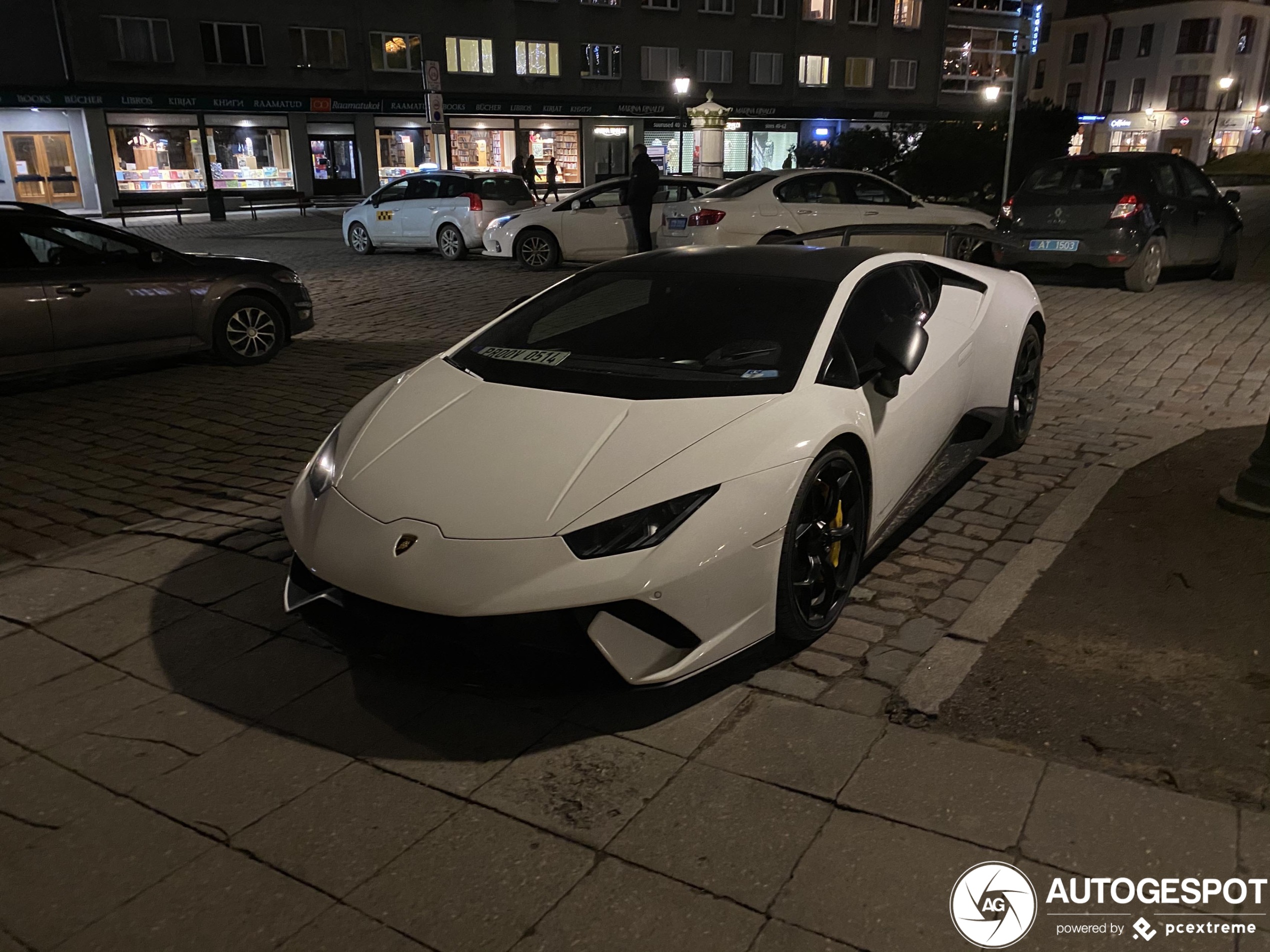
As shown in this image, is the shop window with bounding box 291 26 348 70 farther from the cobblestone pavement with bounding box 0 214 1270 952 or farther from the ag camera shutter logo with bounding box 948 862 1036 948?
the ag camera shutter logo with bounding box 948 862 1036 948

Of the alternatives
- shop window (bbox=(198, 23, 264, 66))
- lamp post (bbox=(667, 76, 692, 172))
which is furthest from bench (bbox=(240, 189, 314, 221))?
lamp post (bbox=(667, 76, 692, 172))

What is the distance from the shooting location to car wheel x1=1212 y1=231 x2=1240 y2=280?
42.9ft

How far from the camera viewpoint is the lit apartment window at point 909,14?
5194 cm

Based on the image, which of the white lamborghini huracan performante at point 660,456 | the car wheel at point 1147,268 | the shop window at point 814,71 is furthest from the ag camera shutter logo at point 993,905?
the shop window at point 814,71

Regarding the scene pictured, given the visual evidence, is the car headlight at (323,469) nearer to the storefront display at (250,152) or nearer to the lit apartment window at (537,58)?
the storefront display at (250,152)

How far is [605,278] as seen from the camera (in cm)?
472

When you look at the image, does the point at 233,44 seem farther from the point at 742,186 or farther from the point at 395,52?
the point at 742,186

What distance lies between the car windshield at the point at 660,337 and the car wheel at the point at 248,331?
496cm

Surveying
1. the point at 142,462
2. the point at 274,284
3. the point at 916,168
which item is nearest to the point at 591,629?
the point at 142,462

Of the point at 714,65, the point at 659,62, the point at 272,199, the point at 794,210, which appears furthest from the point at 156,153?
Result: the point at 794,210

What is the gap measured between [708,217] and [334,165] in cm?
3087

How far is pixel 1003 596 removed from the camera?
407 centimetres

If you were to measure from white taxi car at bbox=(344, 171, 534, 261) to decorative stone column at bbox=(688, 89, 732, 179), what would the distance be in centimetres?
983

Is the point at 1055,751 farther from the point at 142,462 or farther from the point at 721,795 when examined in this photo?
the point at 142,462
